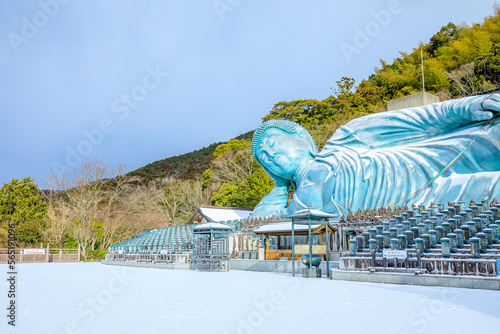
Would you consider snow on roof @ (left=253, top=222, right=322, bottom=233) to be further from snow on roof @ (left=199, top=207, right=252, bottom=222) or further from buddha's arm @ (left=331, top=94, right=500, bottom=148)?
snow on roof @ (left=199, top=207, right=252, bottom=222)

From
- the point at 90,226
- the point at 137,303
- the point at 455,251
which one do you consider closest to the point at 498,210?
the point at 455,251

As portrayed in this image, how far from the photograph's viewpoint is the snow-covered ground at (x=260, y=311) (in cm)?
448

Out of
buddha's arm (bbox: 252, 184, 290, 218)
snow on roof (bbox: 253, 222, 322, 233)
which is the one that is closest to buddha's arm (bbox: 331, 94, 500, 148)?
buddha's arm (bbox: 252, 184, 290, 218)

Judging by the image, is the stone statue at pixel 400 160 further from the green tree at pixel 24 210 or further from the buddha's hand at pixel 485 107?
the green tree at pixel 24 210

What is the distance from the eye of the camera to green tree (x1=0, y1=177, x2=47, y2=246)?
29453 mm

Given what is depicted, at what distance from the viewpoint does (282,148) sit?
22500 mm

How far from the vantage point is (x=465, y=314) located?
507 cm

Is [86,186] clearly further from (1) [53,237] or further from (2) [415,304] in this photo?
(2) [415,304]

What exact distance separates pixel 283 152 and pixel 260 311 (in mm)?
17124

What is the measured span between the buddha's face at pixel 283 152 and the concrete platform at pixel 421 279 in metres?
11.9

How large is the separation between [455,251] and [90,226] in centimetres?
2656

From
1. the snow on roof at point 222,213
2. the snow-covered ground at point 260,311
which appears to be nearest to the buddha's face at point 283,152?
the snow on roof at point 222,213

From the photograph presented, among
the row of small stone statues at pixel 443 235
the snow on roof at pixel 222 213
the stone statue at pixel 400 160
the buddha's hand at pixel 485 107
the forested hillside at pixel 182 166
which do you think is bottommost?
the row of small stone statues at pixel 443 235

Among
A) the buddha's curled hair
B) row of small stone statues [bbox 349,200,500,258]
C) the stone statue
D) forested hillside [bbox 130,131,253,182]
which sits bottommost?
row of small stone statues [bbox 349,200,500,258]
